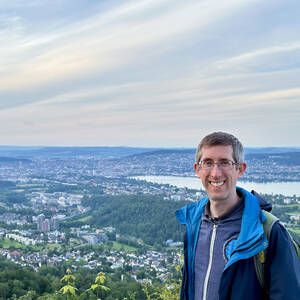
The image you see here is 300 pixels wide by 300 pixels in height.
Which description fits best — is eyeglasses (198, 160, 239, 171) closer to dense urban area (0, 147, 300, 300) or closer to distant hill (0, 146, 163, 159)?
dense urban area (0, 147, 300, 300)

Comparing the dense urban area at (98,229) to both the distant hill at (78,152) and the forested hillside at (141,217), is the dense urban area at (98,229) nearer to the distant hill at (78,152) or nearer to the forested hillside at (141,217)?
the forested hillside at (141,217)

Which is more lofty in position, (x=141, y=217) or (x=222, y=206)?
(x=222, y=206)

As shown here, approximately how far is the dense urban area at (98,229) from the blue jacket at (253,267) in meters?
0.88

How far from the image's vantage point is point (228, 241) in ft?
3.78

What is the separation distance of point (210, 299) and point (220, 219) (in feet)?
0.88

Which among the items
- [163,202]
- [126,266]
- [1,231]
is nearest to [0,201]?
[1,231]

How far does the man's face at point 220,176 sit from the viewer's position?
1163 mm

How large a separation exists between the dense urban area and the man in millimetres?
652

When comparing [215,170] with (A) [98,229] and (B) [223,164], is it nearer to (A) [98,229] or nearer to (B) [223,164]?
(B) [223,164]

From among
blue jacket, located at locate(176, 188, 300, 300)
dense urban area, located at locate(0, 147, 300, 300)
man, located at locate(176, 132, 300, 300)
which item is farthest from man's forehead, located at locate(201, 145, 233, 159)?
dense urban area, located at locate(0, 147, 300, 300)

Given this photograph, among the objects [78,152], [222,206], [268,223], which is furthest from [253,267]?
[78,152]

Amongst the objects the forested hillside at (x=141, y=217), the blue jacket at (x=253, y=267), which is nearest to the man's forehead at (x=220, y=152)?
the blue jacket at (x=253, y=267)

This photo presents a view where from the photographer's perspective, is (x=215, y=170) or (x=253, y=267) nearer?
(x=253, y=267)

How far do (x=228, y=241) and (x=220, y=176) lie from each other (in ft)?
0.72
